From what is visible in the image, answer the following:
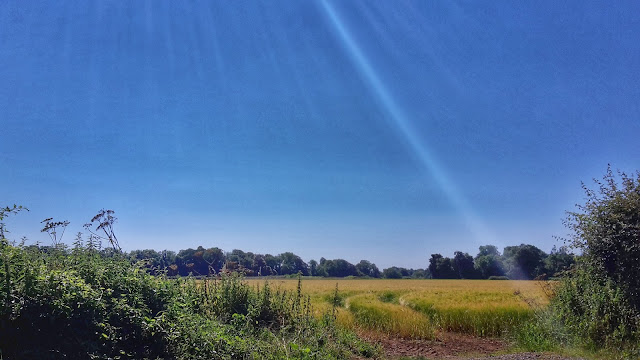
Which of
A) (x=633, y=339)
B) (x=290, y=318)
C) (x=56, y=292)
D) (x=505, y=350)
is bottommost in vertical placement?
(x=505, y=350)

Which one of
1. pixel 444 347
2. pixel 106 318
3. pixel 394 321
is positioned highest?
pixel 106 318

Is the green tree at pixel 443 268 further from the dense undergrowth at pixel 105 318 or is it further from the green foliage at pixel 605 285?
the dense undergrowth at pixel 105 318

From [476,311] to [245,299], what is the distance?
10.2 m

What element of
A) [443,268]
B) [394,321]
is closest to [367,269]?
[443,268]

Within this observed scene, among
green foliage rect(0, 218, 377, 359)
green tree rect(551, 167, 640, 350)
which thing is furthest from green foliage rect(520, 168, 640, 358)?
green foliage rect(0, 218, 377, 359)

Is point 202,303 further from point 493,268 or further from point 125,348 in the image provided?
point 493,268

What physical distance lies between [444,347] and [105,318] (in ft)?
37.1

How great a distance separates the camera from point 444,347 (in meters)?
13.1

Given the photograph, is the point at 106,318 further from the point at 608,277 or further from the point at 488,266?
the point at 488,266

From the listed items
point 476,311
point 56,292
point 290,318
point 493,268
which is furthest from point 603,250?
point 493,268

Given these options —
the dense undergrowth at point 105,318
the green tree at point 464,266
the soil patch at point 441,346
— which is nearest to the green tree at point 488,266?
the green tree at point 464,266

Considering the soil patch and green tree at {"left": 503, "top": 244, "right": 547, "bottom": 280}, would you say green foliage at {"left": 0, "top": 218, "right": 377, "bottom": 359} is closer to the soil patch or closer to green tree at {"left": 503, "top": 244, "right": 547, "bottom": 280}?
the soil patch

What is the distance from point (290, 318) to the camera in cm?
1026

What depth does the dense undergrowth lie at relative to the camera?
4.75m
